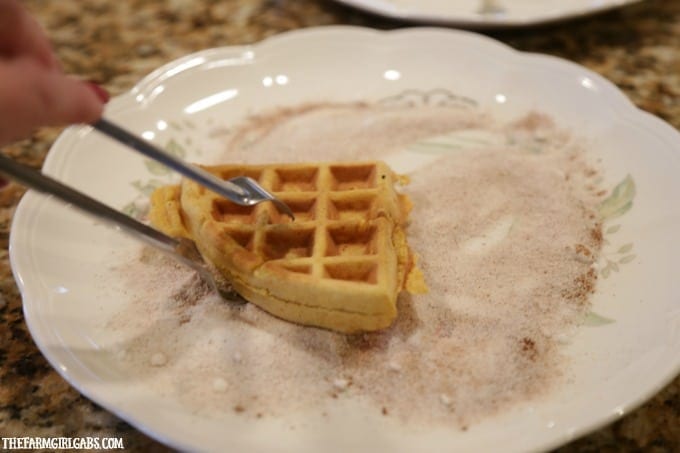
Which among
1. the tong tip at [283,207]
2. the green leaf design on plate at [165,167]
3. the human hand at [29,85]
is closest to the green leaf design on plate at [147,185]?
A: the green leaf design on plate at [165,167]

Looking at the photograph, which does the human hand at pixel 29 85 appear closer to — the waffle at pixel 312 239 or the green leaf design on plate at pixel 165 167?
the waffle at pixel 312 239

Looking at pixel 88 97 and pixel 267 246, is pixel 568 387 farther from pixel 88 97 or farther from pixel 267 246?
pixel 88 97

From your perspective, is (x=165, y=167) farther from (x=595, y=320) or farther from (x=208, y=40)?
(x=595, y=320)

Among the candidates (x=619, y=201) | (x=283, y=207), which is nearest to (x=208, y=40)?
(x=283, y=207)

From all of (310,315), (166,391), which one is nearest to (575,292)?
(310,315)

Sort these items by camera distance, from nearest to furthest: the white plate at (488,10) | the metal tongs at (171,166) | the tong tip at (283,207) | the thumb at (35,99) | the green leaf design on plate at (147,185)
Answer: the thumb at (35,99), the metal tongs at (171,166), the tong tip at (283,207), the green leaf design on plate at (147,185), the white plate at (488,10)
